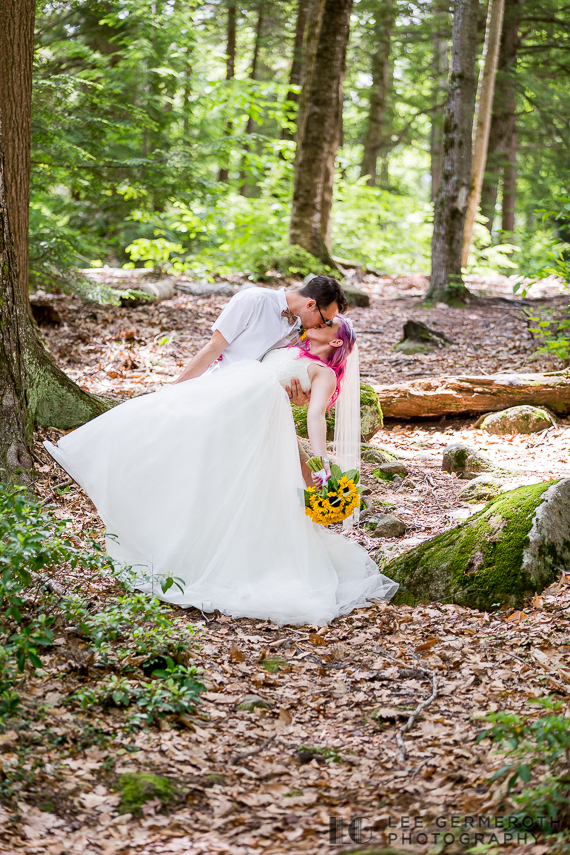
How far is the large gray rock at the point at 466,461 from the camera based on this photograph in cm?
634

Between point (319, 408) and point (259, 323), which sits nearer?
point (319, 408)

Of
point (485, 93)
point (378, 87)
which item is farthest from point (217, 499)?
point (378, 87)

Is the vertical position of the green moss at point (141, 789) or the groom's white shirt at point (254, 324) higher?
the groom's white shirt at point (254, 324)

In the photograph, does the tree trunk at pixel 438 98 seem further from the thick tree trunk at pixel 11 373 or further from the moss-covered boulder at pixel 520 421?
the thick tree trunk at pixel 11 373

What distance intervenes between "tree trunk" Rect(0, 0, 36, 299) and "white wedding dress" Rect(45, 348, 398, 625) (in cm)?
218

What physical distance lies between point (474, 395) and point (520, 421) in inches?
23.4

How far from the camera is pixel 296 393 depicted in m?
4.80

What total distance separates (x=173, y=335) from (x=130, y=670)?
7005mm

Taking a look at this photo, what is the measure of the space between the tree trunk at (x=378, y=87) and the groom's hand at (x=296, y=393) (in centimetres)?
1503

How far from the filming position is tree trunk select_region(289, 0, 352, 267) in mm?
13031

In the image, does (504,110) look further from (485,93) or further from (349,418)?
(349,418)

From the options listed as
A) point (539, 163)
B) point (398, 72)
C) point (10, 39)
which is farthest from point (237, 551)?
point (398, 72)

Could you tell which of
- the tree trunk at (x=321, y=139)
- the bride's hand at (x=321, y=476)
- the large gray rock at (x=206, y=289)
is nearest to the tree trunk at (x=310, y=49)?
the tree trunk at (x=321, y=139)

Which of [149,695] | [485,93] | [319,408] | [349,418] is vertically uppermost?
[485,93]
